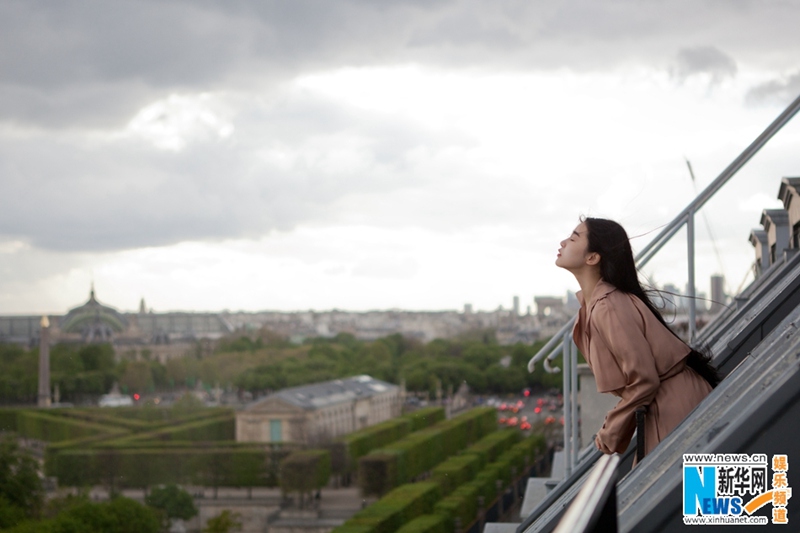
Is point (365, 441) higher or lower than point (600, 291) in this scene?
lower

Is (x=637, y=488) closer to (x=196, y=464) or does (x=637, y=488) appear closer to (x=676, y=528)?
(x=676, y=528)

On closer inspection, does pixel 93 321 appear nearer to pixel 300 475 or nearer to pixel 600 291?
pixel 300 475

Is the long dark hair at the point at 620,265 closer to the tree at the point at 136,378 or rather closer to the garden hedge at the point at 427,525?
the garden hedge at the point at 427,525

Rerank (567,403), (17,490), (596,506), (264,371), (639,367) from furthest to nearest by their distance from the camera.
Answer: (264,371)
(17,490)
(567,403)
(639,367)
(596,506)

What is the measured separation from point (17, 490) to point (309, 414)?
1692 centimetres

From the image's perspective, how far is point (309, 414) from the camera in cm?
4166

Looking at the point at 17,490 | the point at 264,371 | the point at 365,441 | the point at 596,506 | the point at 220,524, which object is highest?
the point at 596,506

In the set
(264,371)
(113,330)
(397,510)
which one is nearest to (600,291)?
(397,510)

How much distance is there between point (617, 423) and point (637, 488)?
32cm

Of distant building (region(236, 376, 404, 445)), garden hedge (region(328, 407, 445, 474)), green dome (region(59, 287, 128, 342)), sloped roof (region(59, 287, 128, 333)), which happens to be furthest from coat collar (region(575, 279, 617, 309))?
sloped roof (region(59, 287, 128, 333))

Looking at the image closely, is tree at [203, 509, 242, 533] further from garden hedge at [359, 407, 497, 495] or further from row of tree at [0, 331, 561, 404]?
row of tree at [0, 331, 561, 404]

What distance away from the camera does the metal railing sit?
9.86ft

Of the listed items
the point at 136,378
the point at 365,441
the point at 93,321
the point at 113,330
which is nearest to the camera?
the point at 365,441

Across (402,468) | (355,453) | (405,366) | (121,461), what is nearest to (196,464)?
(121,461)
